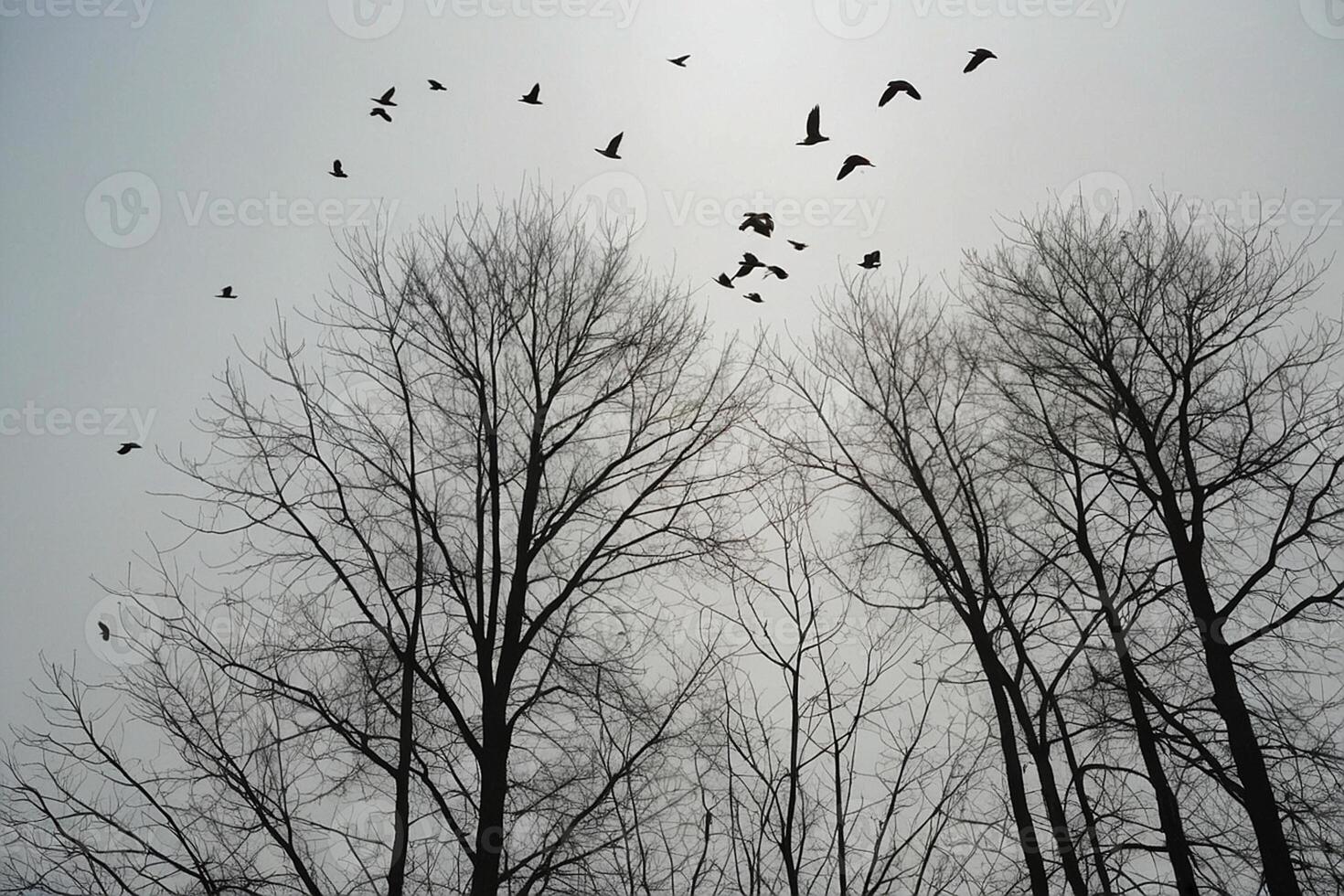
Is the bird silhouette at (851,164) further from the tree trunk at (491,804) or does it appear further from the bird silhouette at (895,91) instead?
the tree trunk at (491,804)

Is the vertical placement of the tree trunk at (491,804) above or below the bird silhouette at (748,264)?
below

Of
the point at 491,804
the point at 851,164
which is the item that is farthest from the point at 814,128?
the point at 491,804

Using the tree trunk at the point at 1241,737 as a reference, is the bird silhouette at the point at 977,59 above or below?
above

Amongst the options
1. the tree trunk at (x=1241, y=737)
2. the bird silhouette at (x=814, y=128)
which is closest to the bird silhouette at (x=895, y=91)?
the bird silhouette at (x=814, y=128)

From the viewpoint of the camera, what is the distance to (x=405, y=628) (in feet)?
33.4

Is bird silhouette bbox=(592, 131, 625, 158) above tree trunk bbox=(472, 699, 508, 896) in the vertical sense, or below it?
above

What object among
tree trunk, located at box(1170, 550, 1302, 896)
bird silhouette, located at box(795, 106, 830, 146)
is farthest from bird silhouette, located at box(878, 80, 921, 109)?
tree trunk, located at box(1170, 550, 1302, 896)

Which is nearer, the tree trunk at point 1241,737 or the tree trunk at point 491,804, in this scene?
the tree trunk at point 491,804

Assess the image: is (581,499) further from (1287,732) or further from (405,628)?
(1287,732)

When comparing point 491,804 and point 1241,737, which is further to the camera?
point 1241,737

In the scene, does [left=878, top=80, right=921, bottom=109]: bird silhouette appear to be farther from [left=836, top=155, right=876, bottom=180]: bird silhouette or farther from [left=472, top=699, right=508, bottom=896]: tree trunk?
[left=472, top=699, right=508, bottom=896]: tree trunk

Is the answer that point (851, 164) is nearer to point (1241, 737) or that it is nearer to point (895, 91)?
point (895, 91)

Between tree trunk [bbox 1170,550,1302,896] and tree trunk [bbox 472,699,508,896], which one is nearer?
tree trunk [bbox 472,699,508,896]

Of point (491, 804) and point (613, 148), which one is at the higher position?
point (613, 148)
